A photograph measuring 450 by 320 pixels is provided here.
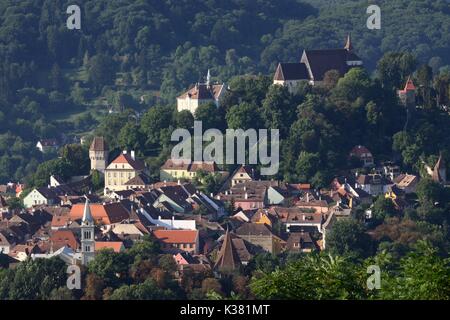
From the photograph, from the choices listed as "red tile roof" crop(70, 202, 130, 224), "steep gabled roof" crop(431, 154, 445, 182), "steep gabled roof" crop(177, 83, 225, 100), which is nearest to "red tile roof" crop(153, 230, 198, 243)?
"red tile roof" crop(70, 202, 130, 224)

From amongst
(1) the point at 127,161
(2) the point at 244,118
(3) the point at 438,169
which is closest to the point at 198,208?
(2) the point at 244,118

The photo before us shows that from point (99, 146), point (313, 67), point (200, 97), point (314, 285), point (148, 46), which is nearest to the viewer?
point (314, 285)

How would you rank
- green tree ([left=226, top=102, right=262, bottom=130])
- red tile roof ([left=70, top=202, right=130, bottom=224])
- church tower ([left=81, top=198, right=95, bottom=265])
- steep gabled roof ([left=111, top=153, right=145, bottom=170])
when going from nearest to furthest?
church tower ([left=81, top=198, right=95, bottom=265]) → red tile roof ([left=70, top=202, right=130, bottom=224]) → green tree ([left=226, top=102, right=262, bottom=130]) → steep gabled roof ([left=111, top=153, right=145, bottom=170])

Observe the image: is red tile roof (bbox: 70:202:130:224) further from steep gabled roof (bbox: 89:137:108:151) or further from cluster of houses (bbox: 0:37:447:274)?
steep gabled roof (bbox: 89:137:108:151)

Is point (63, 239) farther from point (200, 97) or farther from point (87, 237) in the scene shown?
point (200, 97)

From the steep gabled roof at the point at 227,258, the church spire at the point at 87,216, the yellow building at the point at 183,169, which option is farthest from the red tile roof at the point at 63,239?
the yellow building at the point at 183,169

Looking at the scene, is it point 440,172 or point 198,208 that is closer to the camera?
point 198,208
